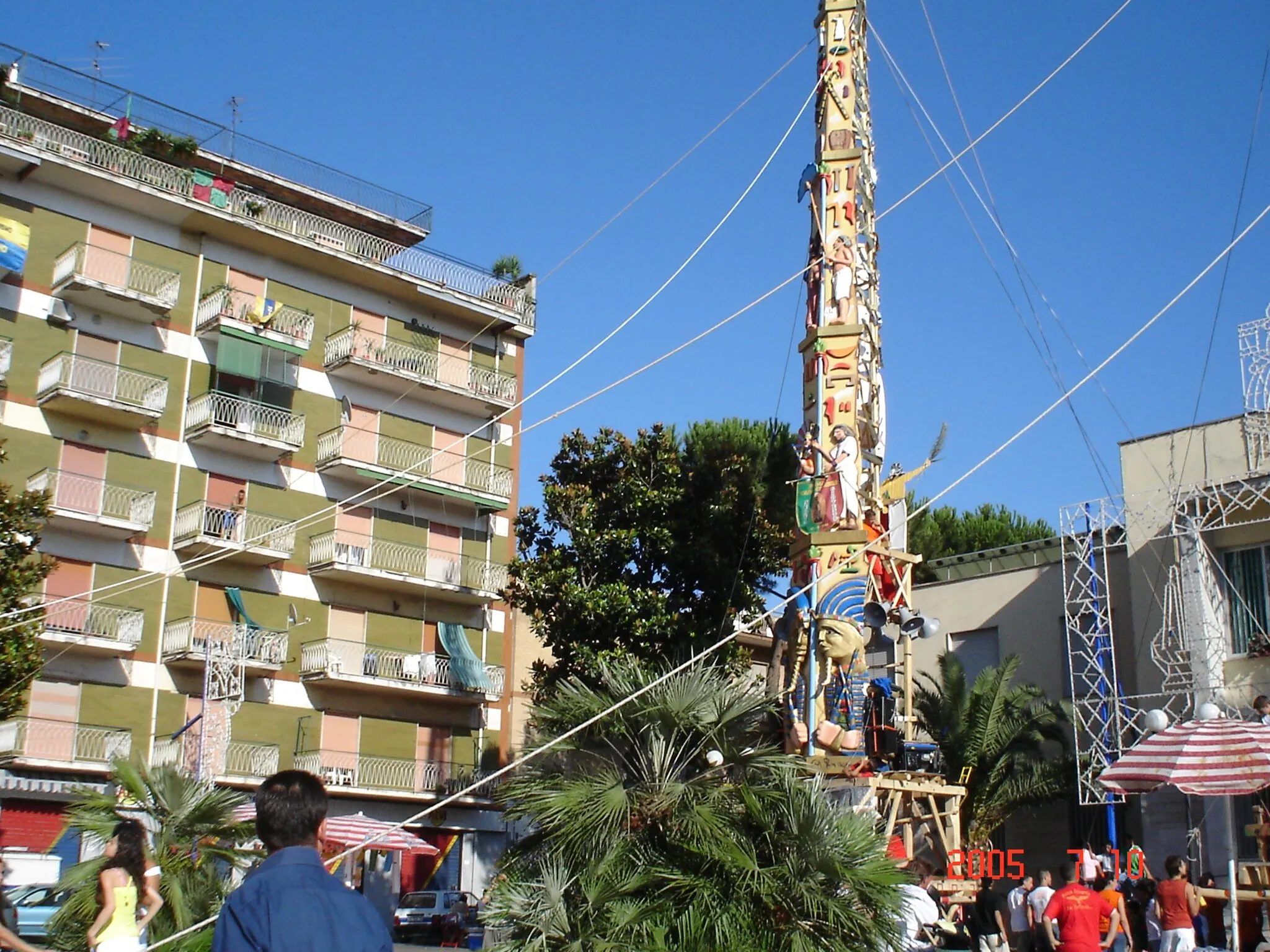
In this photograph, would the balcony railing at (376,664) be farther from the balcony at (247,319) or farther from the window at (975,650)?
the window at (975,650)

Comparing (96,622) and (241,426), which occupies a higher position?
(241,426)

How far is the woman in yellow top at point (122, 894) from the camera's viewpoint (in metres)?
9.28

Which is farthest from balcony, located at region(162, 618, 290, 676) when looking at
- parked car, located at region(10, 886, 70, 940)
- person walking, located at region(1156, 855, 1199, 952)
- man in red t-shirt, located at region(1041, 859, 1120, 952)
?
man in red t-shirt, located at region(1041, 859, 1120, 952)

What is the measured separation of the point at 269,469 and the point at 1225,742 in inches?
1036

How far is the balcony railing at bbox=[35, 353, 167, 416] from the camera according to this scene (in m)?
32.2

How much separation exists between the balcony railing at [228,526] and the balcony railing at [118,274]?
492 centimetres

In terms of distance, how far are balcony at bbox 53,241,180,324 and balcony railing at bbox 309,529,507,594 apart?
6991mm

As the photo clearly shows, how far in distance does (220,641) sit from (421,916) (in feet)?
25.5

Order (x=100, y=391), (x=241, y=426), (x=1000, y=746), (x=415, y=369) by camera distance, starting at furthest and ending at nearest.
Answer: (x=415, y=369)
(x=241, y=426)
(x=100, y=391)
(x=1000, y=746)

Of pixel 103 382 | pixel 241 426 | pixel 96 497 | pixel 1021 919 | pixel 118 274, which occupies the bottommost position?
pixel 1021 919

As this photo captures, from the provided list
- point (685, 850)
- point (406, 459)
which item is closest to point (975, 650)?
point (406, 459)

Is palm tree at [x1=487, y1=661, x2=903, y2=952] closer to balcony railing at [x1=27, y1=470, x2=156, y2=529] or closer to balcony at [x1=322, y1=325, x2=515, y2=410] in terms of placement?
balcony railing at [x1=27, y1=470, x2=156, y2=529]

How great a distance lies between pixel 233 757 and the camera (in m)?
33.4

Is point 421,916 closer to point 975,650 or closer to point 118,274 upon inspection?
point 975,650
